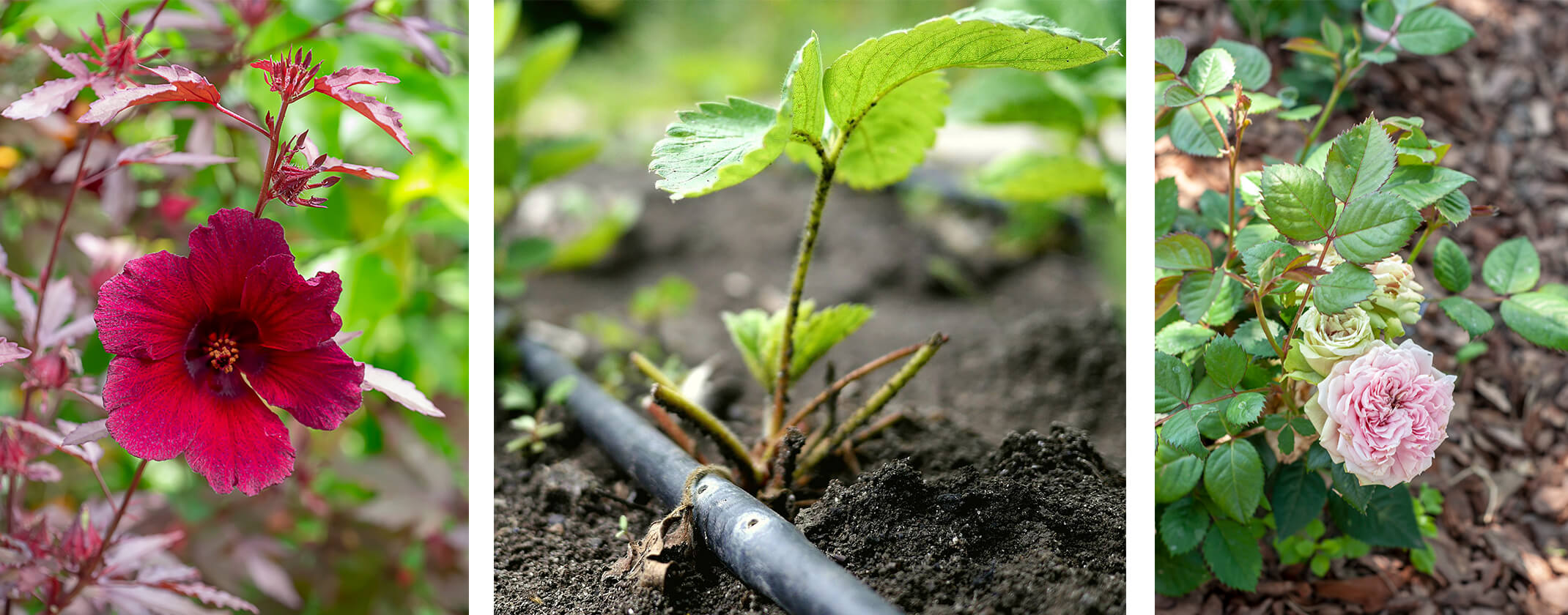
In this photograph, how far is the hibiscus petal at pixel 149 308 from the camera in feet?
1.99

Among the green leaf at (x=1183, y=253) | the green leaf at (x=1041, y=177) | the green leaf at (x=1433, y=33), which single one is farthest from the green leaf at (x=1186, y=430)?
the green leaf at (x=1041, y=177)

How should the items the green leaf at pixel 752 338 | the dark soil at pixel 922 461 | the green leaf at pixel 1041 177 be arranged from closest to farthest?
the dark soil at pixel 922 461 → the green leaf at pixel 752 338 → the green leaf at pixel 1041 177

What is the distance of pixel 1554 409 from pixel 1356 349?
84 cm

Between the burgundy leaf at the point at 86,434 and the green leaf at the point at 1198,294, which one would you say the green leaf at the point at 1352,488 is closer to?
the green leaf at the point at 1198,294

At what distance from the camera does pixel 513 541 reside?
86 centimetres

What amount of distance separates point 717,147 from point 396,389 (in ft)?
0.98

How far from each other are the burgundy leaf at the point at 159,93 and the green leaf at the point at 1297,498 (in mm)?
1033

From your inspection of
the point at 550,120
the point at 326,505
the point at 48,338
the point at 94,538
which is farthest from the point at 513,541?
the point at 550,120

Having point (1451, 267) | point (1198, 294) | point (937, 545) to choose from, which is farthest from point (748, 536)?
point (1451, 267)

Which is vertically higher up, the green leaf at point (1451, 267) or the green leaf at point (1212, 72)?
the green leaf at point (1212, 72)

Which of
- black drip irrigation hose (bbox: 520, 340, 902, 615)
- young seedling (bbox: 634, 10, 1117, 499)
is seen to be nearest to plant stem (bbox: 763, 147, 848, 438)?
young seedling (bbox: 634, 10, 1117, 499)

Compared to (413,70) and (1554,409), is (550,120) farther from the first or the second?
(1554,409)

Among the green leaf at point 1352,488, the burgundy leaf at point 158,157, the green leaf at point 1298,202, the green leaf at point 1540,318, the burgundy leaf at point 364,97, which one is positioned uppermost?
the burgundy leaf at point 364,97

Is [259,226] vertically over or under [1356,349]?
over
